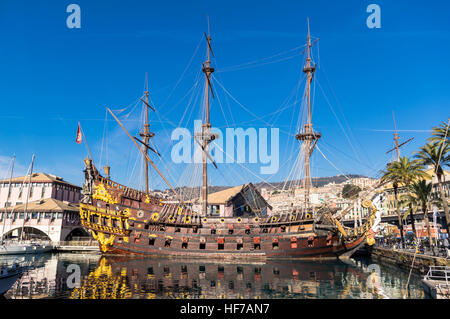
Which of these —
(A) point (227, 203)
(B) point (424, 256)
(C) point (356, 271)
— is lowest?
(C) point (356, 271)

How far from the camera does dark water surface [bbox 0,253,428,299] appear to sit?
1866 centimetres

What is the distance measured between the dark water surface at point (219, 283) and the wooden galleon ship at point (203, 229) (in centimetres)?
686

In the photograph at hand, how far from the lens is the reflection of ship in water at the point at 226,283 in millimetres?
18734

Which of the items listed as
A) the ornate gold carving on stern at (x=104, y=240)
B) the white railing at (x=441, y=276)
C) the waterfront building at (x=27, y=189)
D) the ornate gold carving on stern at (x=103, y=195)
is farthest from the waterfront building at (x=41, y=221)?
the white railing at (x=441, y=276)

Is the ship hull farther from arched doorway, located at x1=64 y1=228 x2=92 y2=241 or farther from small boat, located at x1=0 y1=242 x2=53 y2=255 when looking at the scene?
arched doorway, located at x1=64 y1=228 x2=92 y2=241

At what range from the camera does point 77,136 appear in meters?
42.0

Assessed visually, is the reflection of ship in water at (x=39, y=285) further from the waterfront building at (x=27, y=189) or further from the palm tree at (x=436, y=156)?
the waterfront building at (x=27, y=189)

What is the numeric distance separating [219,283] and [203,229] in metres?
17.9

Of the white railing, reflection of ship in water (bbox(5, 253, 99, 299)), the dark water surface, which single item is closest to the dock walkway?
the white railing

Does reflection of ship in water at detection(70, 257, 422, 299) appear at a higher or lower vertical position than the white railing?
Answer: lower

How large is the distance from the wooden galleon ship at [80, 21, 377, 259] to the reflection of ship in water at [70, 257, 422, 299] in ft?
21.6
